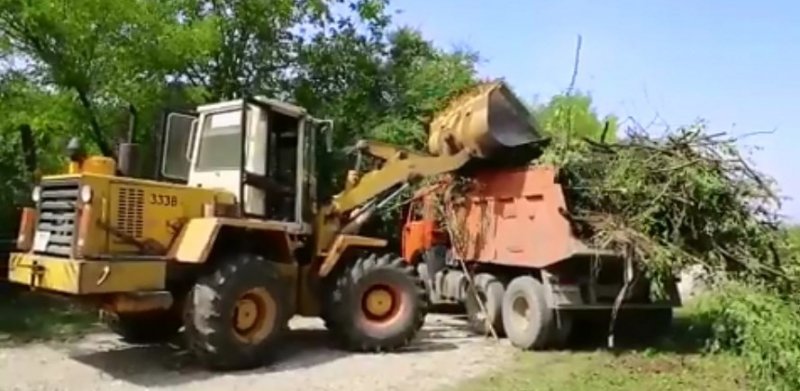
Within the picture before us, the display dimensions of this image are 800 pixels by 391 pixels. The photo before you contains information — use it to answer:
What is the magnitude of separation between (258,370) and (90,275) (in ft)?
6.17

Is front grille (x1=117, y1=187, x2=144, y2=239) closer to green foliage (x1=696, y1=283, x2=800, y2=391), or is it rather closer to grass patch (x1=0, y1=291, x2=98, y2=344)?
grass patch (x1=0, y1=291, x2=98, y2=344)

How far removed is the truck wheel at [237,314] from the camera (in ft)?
26.5

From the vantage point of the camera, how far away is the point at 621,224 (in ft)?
29.5

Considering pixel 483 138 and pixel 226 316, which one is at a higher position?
pixel 483 138

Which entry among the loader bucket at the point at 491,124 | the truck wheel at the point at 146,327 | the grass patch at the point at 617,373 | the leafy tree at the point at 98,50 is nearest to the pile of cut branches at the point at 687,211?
the grass patch at the point at 617,373

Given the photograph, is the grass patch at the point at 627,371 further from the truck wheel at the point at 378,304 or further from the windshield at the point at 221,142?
the windshield at the point at 221,142

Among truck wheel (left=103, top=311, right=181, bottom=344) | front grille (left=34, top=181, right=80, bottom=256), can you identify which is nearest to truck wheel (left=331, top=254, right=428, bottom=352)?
truck wheel (left=103, top=311, right=181, bottom=344)

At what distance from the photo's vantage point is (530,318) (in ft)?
31.9

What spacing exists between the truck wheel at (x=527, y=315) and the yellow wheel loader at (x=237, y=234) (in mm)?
1037

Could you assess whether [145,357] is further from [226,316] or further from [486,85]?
[486,85]

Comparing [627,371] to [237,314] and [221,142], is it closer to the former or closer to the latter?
[237,314]

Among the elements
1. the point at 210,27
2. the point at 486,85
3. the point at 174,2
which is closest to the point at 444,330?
the point at 486,85

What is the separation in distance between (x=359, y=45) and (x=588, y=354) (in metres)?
9.96

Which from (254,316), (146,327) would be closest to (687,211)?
(254,316)
